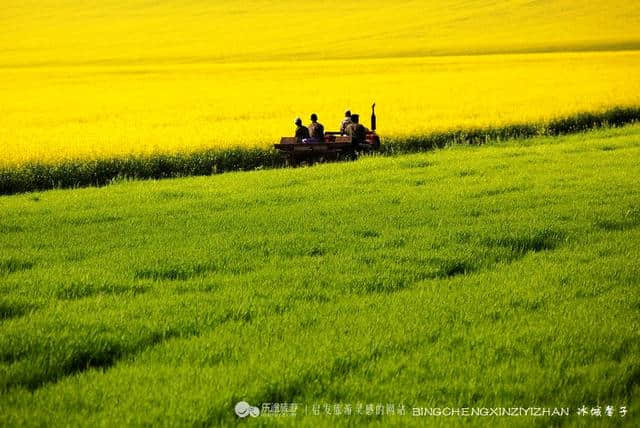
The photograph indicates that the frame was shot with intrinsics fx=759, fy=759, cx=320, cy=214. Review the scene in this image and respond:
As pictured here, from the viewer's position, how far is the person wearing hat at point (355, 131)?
14445 millimetres

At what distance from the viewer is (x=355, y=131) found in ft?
Result: 47.5

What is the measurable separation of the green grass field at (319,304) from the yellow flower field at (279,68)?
7721 millimetres

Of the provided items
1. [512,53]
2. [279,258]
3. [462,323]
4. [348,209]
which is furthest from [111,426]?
[512,53]

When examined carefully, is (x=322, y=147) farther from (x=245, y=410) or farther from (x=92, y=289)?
(x=245, y=410)

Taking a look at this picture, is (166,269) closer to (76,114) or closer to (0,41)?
(76,114)

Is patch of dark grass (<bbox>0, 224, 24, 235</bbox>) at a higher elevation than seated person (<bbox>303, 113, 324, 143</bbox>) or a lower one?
lower

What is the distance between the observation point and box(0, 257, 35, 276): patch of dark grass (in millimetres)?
7502

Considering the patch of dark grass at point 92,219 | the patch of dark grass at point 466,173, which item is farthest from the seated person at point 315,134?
the patch of dark grass at point 92,219

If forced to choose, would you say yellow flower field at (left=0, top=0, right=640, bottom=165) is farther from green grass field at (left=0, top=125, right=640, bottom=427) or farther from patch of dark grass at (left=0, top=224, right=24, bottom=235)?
green grass field at (left=0, top=125, right=640, bottom=427)

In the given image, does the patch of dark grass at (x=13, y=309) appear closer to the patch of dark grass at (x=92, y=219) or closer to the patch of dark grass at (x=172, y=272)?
the patch of dark grass at (x=172, y=272)

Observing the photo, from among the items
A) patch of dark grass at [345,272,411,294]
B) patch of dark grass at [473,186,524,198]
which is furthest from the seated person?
patch of dark grass at [345,272,411,294]

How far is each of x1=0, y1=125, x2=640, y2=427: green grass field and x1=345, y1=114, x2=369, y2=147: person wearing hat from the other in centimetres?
298

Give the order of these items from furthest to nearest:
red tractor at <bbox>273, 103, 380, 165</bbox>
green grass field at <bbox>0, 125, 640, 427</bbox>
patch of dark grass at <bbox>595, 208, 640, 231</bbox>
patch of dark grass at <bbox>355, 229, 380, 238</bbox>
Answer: red tractor at <bbox>273, 103, 380, 165</bbox>
patch of dark grass at <bbox>595, 208, 640, 231</bbox>
patch of dark grass at <bbox>355, 229, 380, 238</bbox>
green grass field at <bbox>0, 125, 640, 427</bbox>

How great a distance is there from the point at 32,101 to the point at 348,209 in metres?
22.8
